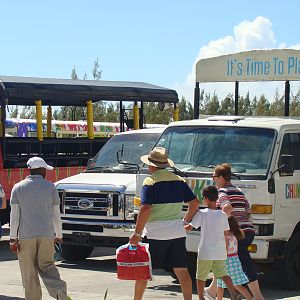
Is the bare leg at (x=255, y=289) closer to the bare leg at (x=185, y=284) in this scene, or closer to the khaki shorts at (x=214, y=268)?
the khaki shorts at (x=214, y=268)

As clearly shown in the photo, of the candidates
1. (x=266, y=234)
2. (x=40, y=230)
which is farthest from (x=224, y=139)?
(x=40, y=230)

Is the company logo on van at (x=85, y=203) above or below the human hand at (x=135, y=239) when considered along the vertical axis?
below

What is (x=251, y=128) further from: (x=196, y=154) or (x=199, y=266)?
(x=199, y=266)

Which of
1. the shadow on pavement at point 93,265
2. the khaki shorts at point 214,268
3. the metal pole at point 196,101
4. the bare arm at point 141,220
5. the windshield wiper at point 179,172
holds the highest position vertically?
the metal pole at point 196,101

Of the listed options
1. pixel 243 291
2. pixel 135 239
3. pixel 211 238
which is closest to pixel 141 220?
pixel 135 239

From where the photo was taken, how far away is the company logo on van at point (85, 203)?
46.8 feet

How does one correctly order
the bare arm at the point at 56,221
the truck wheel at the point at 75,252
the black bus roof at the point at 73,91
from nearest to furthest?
the bare arm at the point at 56,221
the truck wheel at the point at 75,252
the black bus roof at the point at 73,91

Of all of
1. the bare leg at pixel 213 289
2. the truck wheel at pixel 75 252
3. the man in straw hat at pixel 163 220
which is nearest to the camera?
the man in straw hat at pixel 163 220

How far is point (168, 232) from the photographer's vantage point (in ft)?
31.4

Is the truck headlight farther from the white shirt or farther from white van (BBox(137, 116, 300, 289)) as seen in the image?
the white shirt

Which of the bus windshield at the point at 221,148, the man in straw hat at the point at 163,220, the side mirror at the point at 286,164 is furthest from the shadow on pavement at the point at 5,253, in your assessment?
the man in straw hat at the point at 163,220

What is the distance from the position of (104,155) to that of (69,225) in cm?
193

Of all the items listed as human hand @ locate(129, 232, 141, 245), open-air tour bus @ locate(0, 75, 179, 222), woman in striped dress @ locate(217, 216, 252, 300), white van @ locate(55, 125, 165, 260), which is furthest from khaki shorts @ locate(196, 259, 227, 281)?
open-air tour bus @ locate(0, 75, 179, 222)

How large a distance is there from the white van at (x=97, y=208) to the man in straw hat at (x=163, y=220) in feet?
13.8
